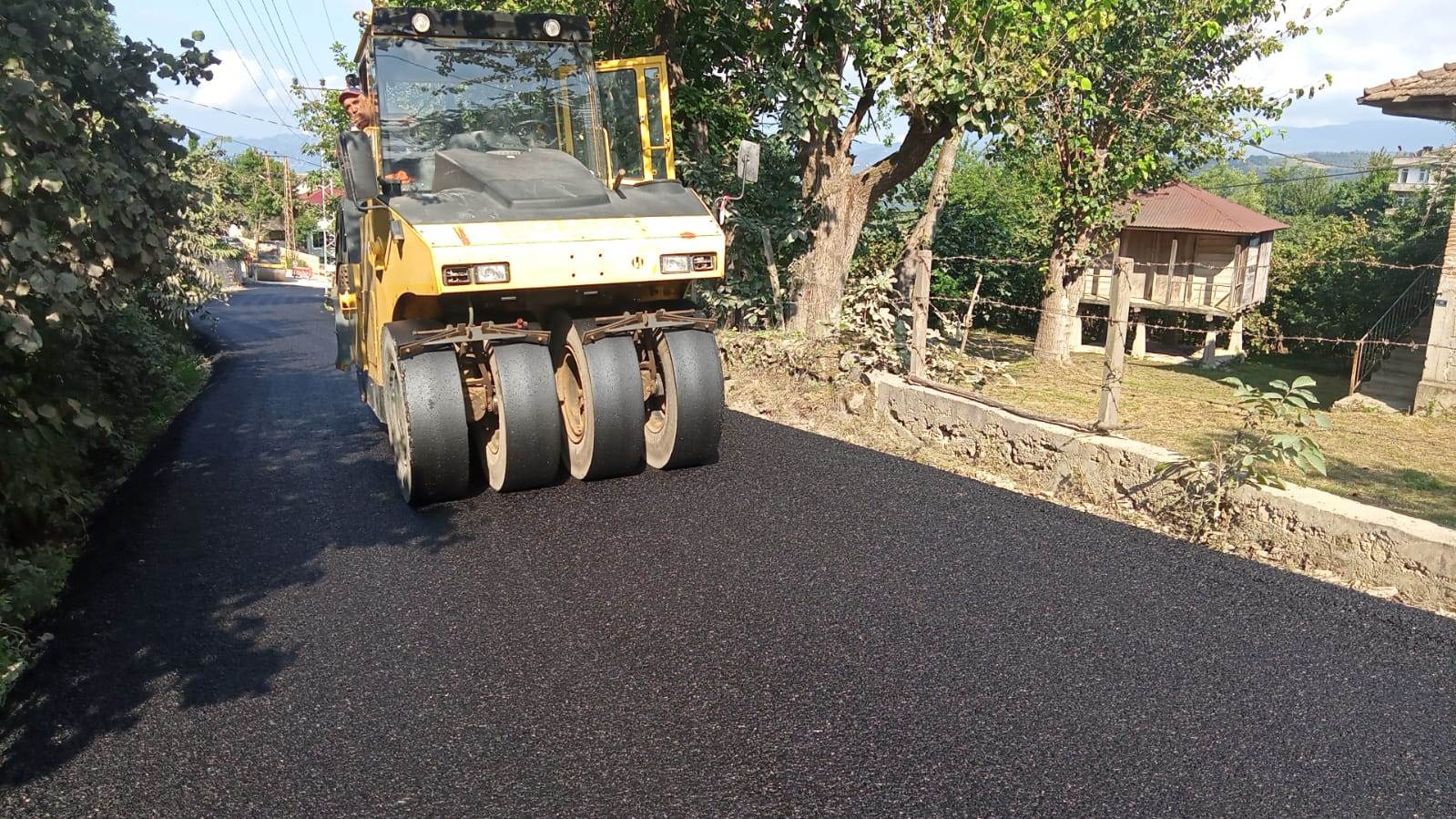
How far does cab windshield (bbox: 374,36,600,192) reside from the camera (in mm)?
6422

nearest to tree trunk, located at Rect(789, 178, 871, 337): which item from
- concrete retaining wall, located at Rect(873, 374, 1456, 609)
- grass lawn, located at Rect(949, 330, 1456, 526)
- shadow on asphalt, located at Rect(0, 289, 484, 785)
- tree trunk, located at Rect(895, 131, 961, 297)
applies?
tree trunk, located at Rect(895, 131, 961, 297)

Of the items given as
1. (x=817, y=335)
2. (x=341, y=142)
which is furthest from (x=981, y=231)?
(x=341, y=142)

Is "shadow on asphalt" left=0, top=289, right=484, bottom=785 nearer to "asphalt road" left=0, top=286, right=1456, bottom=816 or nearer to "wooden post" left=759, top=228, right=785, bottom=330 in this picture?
"asphalt road" left=0, top=286, right=1456, bottom=816

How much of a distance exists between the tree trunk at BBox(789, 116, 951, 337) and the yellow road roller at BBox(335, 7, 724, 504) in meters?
4.25

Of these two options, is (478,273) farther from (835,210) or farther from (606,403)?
(835,210)

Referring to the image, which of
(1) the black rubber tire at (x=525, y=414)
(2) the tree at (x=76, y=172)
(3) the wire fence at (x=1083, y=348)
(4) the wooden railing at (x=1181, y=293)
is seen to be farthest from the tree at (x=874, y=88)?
(4) the wooden railing at (x=1181, y=293)

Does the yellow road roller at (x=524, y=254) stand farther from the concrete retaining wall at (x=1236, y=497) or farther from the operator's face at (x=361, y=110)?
the concrete retaining wall at (x=1236, y=497)

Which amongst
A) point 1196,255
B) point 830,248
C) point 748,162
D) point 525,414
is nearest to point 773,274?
point 830,248

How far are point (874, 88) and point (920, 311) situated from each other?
3.44 meters

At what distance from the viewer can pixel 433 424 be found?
597 centimetres

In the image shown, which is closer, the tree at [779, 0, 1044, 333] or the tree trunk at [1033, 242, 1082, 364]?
the tree at [779, 0, 1044, 333]

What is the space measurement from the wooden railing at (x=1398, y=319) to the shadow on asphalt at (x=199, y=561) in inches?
630

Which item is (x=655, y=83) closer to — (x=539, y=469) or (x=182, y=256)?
(x=539, y=469)

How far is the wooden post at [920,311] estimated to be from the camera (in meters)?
8.03
